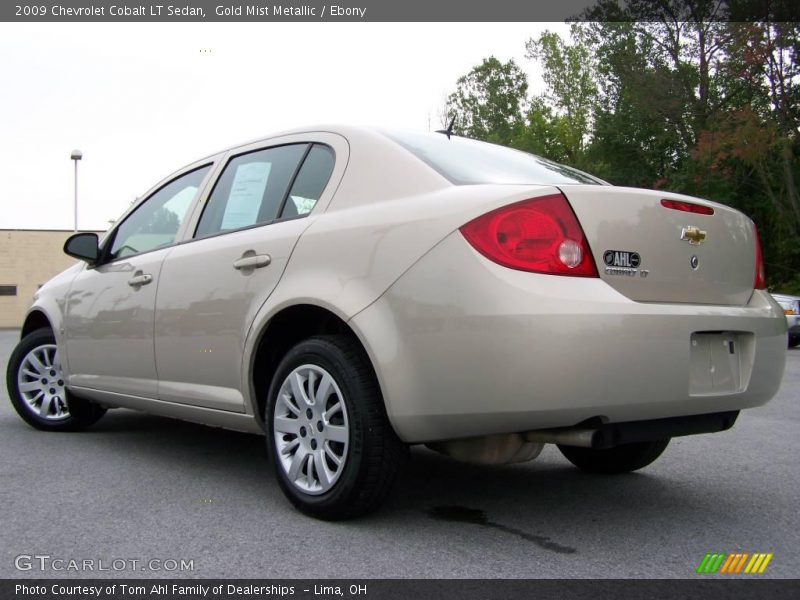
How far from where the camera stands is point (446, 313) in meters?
2.85

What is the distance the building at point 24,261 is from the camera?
1619 inches

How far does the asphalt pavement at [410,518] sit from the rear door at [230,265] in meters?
0.55

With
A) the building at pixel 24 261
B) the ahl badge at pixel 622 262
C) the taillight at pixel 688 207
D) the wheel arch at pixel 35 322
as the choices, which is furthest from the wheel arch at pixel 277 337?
the building at pixel 24 261

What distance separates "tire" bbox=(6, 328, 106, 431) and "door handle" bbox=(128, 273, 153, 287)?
52.9 inches

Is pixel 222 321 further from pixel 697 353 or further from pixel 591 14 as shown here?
pixel 591 14

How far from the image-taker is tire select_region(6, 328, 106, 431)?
554 centimetres

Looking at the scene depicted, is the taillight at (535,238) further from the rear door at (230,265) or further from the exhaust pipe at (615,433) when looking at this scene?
the rear door at (230,265)

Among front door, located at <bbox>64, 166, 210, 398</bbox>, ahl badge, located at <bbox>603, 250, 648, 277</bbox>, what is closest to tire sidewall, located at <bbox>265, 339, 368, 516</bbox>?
ahl badge, located at <bbox>603, 250, 648, 277</bbox>

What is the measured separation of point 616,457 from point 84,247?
335 centimetres

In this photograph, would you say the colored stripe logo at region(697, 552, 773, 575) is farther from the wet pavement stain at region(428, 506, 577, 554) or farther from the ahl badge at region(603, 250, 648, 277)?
the ahl badge at region(603, 250, 648, 277)

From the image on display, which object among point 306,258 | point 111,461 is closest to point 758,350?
point 306,258

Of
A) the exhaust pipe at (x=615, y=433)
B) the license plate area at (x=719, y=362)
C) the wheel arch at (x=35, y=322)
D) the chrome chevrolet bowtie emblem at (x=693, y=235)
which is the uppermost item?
the chrome chevrolet bowtie emblem at (x=693, y=235)

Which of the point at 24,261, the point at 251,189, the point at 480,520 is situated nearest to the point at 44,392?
the point at 251,189
